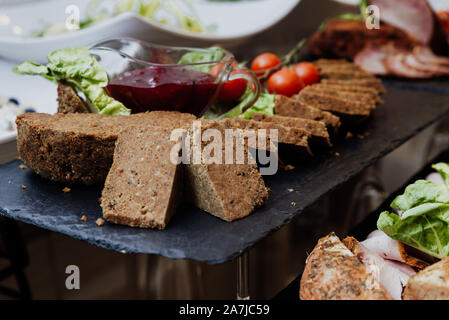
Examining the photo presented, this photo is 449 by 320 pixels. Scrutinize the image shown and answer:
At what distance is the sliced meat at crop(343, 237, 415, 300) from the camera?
129 centimetres

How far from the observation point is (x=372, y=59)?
3490 millimetres

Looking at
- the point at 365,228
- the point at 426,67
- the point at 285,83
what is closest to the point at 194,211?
the point at 365,228

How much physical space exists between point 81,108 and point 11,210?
57 centimetres

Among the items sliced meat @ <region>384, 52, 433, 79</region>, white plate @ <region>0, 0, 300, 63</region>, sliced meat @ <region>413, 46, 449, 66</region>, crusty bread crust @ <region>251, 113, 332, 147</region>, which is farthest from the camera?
sliced meat @ <region>413, 46, 449, 66</region>

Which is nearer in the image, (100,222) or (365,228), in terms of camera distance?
(100,222)

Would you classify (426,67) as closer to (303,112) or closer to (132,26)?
(303,112)

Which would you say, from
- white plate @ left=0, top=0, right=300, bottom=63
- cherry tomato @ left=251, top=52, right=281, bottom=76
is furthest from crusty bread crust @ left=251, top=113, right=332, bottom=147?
white plate @ left=0, top=0, right=300, bottom=63

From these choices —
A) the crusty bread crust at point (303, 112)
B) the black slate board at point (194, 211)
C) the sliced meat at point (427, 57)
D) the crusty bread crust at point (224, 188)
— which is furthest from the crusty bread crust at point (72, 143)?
the sliced meat at point (427, 57)

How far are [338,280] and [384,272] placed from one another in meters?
0.23

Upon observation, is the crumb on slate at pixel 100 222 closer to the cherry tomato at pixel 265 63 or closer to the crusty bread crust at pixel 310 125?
the crusty bread crust at pixel 310 125

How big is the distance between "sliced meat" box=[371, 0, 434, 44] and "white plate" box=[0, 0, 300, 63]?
896 mm

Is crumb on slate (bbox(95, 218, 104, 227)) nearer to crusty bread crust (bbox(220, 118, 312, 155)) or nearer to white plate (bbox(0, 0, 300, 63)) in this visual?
crusty bread crust (bbox(220, 118, 312, 155))

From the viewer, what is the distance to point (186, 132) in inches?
58.6

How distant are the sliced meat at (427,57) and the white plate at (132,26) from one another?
3.51 feet
